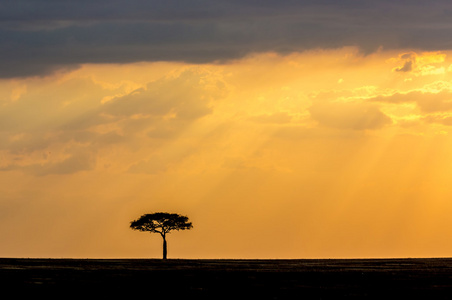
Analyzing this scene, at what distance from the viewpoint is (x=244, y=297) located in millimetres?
54000

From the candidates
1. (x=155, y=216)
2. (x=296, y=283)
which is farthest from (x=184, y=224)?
(x=296, y=283)

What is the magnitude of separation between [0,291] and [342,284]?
28.7m

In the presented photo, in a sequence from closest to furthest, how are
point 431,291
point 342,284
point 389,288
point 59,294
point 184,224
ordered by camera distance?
1. point 59,294
2. point 431,291
3. point 389,288
4. point 342,284
5. point 184,224

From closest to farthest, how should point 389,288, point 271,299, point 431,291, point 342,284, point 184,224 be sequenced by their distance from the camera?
point 271,299 → point 431,291 → point 389,288 → point 342,284 → point 184,224

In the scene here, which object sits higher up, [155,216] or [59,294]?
[155,216]

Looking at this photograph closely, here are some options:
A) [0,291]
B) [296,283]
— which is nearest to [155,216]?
[296,283]

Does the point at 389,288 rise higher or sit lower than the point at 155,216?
lower

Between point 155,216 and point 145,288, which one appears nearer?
point 145,288

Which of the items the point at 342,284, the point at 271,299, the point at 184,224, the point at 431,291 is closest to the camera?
the point at 271,299

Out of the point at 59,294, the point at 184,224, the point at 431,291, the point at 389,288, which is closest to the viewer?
the point at 59,294

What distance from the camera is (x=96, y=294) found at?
183 feet

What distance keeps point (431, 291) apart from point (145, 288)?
2157cm

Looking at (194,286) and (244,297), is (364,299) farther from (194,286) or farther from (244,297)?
(194,286)

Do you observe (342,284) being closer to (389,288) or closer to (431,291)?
(389,288)
